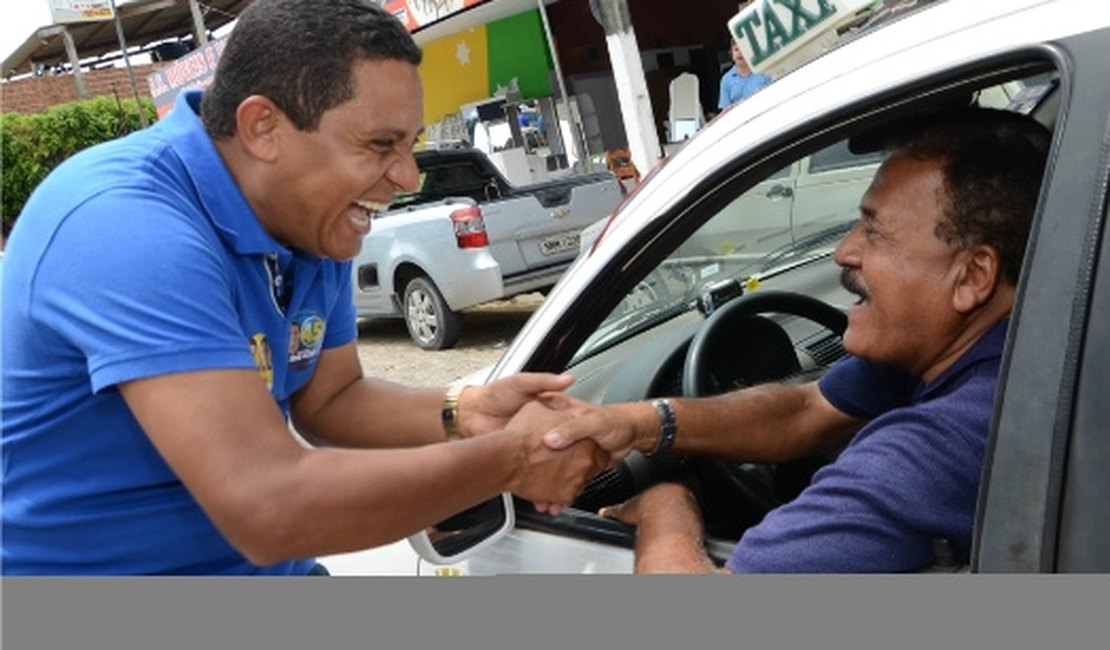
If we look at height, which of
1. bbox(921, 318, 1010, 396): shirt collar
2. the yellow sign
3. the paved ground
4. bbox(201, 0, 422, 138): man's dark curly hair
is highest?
the yellow sign

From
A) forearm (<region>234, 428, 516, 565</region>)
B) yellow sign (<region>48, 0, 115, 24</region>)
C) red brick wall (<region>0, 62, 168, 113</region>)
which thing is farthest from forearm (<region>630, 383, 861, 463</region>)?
yellow sign (<region>48, 0, 115, 24</region>)

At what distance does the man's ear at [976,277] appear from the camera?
1.66m

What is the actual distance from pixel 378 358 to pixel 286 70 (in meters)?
7.61

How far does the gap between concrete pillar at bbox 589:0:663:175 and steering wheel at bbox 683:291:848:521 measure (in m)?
7.42

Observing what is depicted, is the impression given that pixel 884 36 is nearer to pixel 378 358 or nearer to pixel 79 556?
pixel 79 556

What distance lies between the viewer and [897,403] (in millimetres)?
2047

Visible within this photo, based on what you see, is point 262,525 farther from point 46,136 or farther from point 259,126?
point 46,136

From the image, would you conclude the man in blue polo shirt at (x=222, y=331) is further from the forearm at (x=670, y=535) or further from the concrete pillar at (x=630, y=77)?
the concrete pillar at (x=630, y=77)

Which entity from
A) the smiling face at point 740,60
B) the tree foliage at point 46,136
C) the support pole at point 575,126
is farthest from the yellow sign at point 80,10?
the smiling face at point 740,60

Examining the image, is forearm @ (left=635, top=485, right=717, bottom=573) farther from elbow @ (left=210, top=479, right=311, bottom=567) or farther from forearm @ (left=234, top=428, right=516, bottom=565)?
elbow @ (left=210, top=479, right=311, bottom=567)

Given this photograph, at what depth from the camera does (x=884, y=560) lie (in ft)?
4.68

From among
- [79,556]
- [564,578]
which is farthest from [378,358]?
[564,578]

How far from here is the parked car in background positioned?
107 centimetres

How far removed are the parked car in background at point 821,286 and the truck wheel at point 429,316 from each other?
5.58 meters
